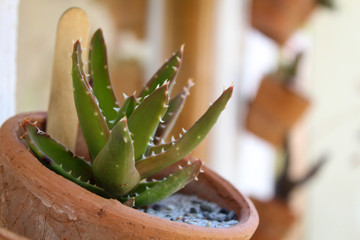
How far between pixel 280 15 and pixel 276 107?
294 mm

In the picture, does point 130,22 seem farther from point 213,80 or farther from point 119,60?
point 213,80

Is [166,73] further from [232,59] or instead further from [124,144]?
[232,59]

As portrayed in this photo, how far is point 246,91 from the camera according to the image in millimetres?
2162

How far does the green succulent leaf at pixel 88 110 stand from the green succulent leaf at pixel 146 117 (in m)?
0.03

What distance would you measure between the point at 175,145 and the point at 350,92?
2680mm

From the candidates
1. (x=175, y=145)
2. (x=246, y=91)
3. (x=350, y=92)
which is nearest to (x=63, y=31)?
(x=175, y=145)

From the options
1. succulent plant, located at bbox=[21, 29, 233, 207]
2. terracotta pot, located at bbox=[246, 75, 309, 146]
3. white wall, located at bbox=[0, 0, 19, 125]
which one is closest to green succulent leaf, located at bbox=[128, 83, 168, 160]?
succulent plant, located at bbox=[21, 29, 233, 207]

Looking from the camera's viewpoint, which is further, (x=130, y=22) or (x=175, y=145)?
(x=130, y=22)

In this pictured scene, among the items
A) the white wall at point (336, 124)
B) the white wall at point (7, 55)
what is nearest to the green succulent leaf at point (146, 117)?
the white wall at point (7, 55)

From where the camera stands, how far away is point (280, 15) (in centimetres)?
A: 163

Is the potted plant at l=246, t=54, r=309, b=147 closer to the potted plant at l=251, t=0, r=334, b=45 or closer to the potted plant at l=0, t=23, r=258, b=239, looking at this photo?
the potted plant at l=251, t=0, r=334, b=45

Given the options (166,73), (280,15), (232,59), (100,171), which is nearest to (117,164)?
(100,171)

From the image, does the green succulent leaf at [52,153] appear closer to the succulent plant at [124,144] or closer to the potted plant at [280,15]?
the succulent plant at [124,144]

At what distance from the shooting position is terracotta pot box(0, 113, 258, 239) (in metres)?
0.37
